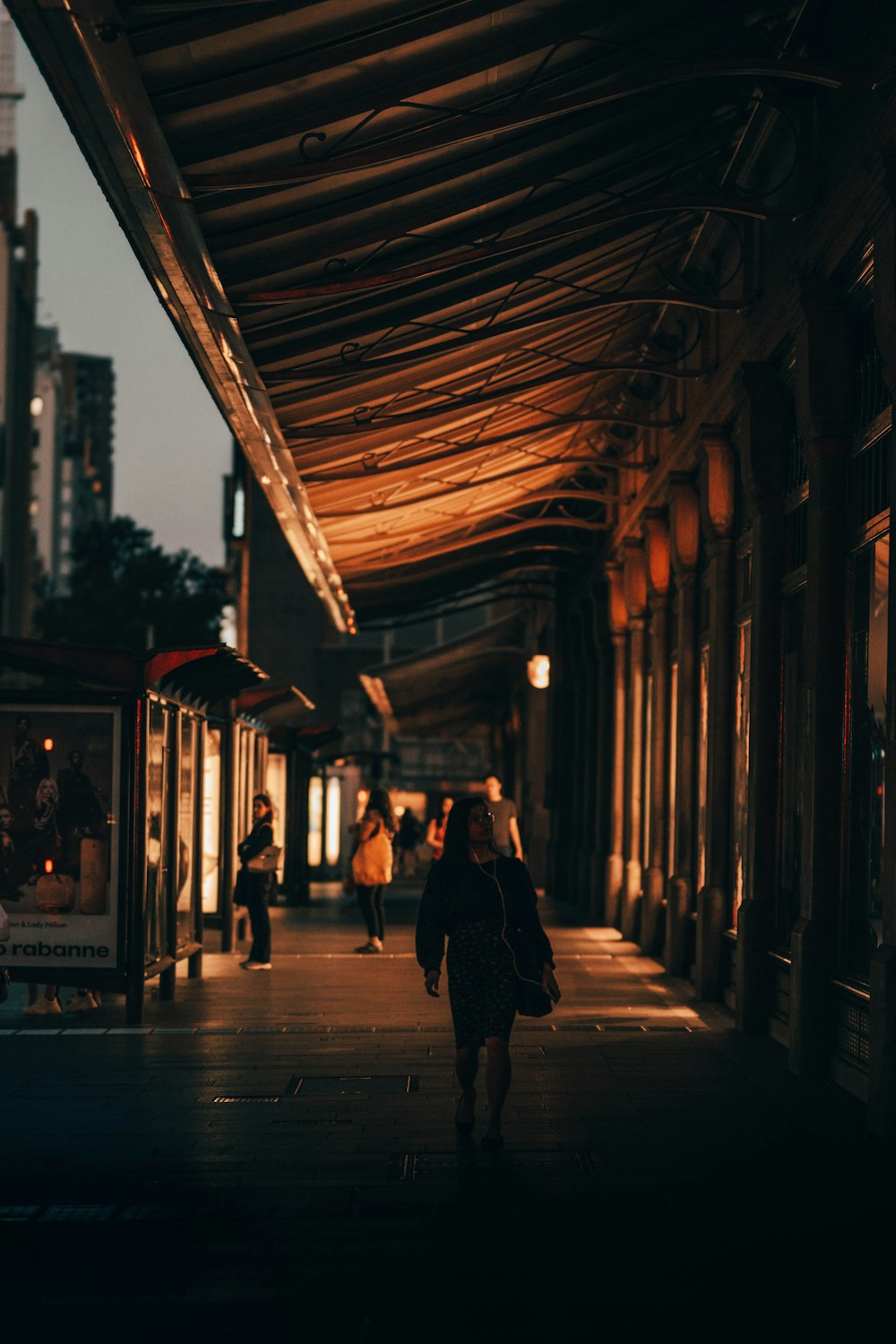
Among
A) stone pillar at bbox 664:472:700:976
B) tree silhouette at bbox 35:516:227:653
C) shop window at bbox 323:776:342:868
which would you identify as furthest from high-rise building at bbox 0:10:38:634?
stone pillar at bbox 664:472:700:976

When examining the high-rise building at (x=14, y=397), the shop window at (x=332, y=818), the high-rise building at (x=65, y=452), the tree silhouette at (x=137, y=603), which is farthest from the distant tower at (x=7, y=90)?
the shop window at (x=332, y=818)

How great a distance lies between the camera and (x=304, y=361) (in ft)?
39.5

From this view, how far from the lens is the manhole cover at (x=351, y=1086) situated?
9.55m

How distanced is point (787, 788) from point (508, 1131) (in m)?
4.56

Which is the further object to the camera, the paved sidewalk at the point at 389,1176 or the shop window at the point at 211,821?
the shop window at the point at 211,821

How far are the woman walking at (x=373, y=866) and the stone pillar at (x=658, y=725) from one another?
2.64 meters

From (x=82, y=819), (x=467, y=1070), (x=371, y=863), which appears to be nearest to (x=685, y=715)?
(x=371, y=863)

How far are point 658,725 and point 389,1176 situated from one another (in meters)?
11.6

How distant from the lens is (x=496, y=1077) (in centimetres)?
829

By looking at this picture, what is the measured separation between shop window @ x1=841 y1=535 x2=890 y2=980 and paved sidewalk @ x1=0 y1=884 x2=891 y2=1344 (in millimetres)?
896

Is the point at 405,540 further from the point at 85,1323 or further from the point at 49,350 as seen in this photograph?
the point at 49,350

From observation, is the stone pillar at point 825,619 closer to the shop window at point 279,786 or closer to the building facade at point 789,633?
the building facade at point 789,633

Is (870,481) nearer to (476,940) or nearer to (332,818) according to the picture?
(476,940)

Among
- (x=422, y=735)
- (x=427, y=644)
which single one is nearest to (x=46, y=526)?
(x=427, y=644)
